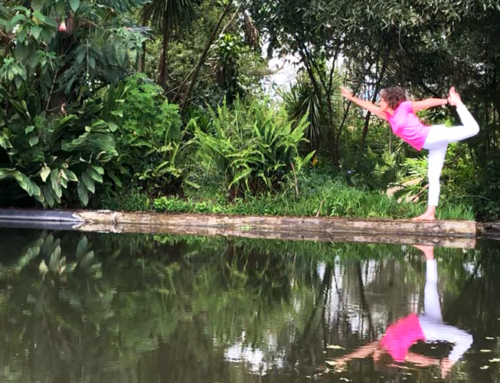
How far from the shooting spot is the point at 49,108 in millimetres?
11617

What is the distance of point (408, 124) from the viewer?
8.85 m

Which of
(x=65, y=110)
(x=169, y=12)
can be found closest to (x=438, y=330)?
(x=65, y=110)

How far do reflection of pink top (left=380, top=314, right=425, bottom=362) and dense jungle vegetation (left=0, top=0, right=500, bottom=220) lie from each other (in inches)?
235

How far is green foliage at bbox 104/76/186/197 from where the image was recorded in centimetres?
1135

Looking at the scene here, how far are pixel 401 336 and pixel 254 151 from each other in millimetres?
6861

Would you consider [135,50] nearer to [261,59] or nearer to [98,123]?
[98,123]

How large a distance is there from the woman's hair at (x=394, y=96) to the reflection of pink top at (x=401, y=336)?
177 inches

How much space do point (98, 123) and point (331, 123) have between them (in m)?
5.71

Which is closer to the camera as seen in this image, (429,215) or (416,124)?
(416,124)

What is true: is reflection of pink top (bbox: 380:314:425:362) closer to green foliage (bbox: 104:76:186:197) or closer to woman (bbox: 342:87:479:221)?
woman (bbox: 342:87:479:221)

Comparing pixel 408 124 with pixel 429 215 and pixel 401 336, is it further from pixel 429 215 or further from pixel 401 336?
pixel 401 336

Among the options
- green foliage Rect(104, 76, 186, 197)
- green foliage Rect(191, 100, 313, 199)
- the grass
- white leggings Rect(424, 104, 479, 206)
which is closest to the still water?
white leggings Rect(424, 104, 479, 206)

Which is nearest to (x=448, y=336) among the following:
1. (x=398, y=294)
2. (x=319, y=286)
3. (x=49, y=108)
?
(x=398, y=294)

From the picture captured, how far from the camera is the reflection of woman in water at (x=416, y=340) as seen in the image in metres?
3.93
